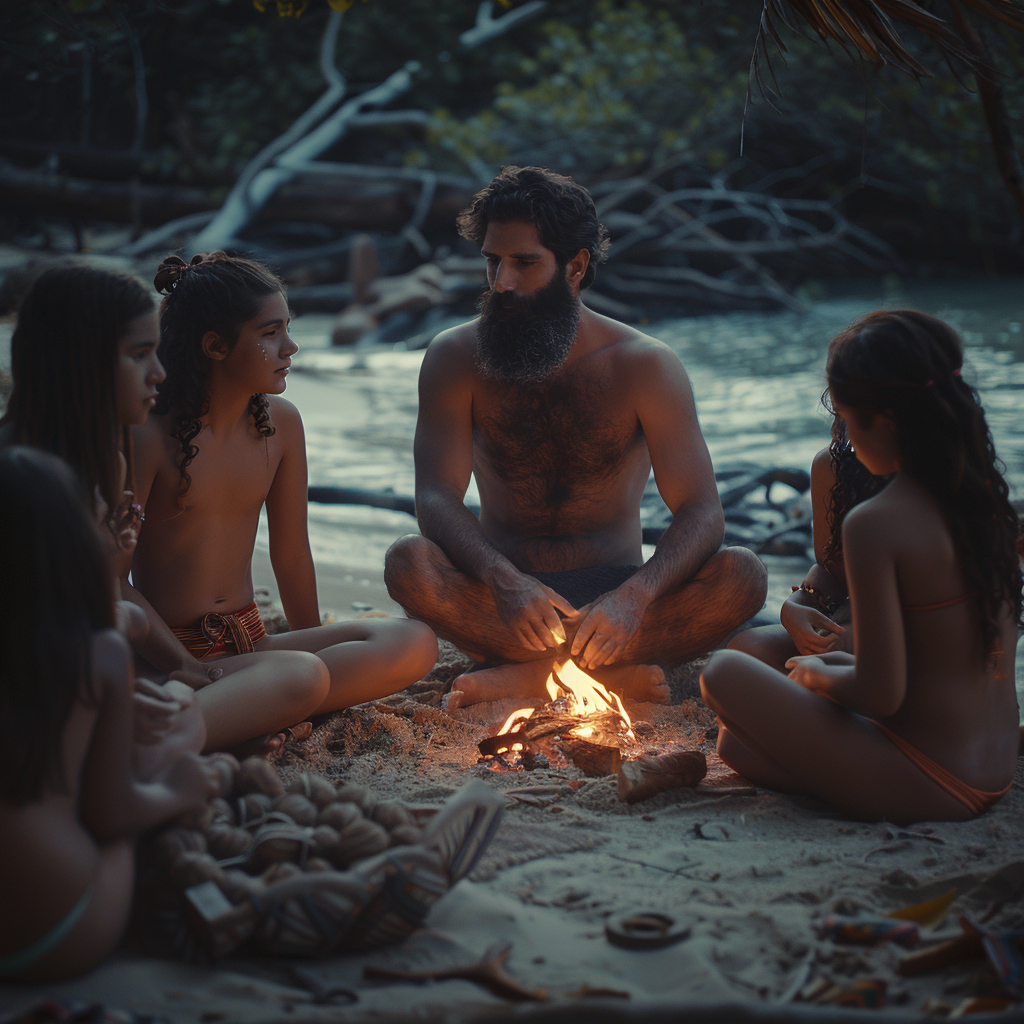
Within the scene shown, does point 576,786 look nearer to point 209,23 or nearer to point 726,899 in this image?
point 726,899

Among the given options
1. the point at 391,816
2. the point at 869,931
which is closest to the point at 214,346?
the point at 391,816

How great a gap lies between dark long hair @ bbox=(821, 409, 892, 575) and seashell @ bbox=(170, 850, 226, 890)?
1837mm

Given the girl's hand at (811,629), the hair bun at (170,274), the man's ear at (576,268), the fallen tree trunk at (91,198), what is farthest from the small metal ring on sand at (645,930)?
the fallen tree trunk at (91,198)

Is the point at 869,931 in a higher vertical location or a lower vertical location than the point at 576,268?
lower

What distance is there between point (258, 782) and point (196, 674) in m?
0.69

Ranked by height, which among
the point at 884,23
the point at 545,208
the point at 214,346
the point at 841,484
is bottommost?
the point at 841,484

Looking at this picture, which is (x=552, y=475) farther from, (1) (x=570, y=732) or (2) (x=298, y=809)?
Answer: (2) (x=298, y=809)

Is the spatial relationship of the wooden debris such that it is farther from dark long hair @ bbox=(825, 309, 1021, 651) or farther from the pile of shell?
the pile of shell

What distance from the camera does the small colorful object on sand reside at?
1.88 meters

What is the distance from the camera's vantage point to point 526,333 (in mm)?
3596

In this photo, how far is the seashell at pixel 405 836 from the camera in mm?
1976

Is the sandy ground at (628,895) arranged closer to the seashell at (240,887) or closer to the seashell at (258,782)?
the seashell at (240,887)

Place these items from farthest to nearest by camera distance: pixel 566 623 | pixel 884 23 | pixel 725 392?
pixel 725 392, pixel 566 623, pixel 884 23

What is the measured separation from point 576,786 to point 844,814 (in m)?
0.67
